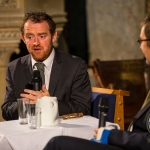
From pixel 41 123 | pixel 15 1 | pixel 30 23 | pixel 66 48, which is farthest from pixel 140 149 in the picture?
pixel 66 48

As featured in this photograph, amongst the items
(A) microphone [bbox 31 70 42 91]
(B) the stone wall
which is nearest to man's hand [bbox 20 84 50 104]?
(A) microphone [bbox 31 70 42 91]

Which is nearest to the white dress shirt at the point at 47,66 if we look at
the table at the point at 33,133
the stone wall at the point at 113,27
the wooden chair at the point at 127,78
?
the table at the point at 33,133

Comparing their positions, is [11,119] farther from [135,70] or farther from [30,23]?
[135,70]

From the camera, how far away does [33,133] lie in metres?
3.43

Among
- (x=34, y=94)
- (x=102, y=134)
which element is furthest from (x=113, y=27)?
(x=102, y=134)

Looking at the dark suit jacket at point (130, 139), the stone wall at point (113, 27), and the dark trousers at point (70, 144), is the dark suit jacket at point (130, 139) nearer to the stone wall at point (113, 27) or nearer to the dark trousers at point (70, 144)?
the dark trousers at point (70, 144)

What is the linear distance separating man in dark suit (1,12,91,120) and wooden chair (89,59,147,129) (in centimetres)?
201

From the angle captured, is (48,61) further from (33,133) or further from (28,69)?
(33,133)

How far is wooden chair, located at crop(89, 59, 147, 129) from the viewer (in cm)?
625

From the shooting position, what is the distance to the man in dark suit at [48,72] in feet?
13.2

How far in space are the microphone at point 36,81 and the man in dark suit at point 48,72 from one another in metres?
0.25

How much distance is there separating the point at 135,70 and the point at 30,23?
8.47 feet

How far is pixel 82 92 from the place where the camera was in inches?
162

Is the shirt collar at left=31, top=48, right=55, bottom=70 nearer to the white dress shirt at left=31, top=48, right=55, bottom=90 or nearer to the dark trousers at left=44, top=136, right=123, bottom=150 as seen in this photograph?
the white dress shirt at left=31, top=48, right=55, bottom=90
